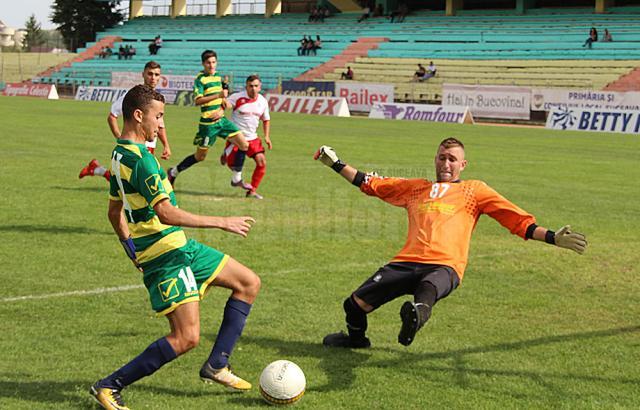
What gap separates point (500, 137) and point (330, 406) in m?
25.8

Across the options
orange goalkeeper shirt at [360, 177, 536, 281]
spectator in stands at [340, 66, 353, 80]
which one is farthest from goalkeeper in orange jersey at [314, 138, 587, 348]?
spectator in stands at [340, 66, 353, 80]

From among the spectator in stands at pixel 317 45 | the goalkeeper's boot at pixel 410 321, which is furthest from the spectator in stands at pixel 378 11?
the goalkeeper's boot at pixel 410 321

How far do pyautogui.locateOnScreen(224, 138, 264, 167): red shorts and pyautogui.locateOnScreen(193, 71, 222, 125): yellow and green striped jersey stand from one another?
2.33 feet

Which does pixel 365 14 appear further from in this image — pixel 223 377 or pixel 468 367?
pixel 223 377

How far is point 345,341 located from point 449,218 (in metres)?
1.16

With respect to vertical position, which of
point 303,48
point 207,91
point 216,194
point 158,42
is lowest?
point 216,194

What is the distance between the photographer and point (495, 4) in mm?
60719

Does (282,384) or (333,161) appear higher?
(333,161)

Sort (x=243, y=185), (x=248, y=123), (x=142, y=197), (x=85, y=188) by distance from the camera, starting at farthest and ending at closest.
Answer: (x=248, y=123) < (x=85, y=188) < (x=243, y=185) < (x=142, y=197)

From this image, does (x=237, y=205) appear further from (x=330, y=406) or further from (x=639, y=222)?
(x=330, y=406)

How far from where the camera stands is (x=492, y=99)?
4044 centimetres

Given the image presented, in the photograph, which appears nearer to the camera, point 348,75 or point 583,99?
point 583,99

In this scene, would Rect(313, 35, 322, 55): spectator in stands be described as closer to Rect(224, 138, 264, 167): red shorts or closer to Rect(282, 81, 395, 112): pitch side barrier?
Rect(282, 81, 395, 112): pitch side barrier

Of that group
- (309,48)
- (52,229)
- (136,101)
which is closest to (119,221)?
(136,101)
